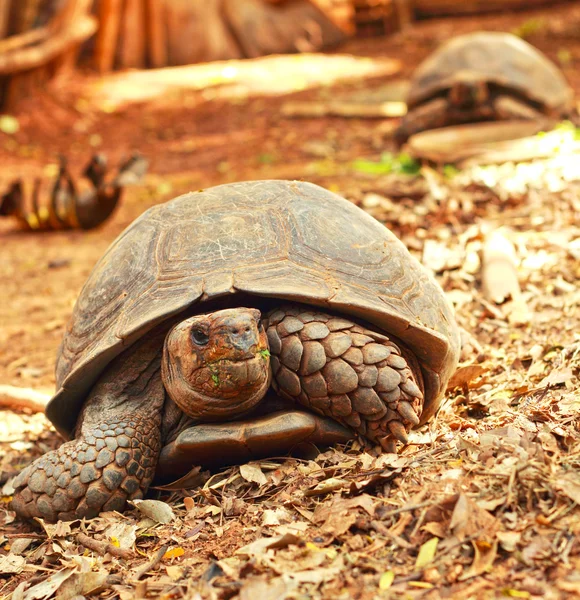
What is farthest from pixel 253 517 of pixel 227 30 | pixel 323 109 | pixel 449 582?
pixel 227 30

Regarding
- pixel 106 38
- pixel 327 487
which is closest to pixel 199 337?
pixel 327 487

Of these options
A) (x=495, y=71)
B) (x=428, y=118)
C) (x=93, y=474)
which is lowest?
(x=93, y=474)

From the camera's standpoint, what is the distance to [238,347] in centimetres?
266

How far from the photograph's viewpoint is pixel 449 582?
6.93 ft

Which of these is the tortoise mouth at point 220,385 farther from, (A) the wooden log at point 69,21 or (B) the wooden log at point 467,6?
(B) the wooden log at point 467,6

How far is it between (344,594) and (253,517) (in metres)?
0.66

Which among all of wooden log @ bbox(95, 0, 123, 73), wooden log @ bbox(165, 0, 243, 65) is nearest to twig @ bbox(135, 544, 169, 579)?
wooden log @ bbox(95, 0, 123, 73)

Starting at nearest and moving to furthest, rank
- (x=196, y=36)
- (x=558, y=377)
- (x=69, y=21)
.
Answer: (x=558, y=377), (x=69, y=21), (x=196, y=36)

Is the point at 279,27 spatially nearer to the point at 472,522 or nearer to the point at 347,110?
the point at 347,110

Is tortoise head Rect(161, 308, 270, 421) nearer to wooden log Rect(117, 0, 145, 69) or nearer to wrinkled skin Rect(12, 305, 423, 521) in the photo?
wrinkled skin Rect(12, 305, 423, 521)

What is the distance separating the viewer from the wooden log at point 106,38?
1569 cm

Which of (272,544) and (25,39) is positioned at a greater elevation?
(25,39)

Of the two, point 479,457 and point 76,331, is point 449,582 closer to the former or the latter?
point 479,457

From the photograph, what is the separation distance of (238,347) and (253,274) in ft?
1.27
